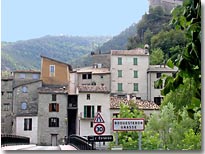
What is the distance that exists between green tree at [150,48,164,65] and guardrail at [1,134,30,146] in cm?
100

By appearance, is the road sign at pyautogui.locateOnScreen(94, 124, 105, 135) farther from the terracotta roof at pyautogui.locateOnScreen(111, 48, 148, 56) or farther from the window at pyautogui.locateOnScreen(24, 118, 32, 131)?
the terracotta roof at pyautogui.locateOnScreen(111, 48, 148, 56)

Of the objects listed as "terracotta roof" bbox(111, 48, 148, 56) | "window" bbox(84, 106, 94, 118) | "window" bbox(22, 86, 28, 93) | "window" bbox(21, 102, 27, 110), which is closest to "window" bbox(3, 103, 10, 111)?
"window" bbox(21, 102, 27, 110)

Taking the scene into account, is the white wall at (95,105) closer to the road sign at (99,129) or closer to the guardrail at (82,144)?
the road sign at (99,129)

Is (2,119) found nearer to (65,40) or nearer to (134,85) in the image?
(65,40)

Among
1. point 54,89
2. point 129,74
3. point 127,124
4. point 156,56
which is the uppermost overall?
point 156,56

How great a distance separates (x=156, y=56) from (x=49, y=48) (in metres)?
0.77

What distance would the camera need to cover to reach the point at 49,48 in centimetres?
253

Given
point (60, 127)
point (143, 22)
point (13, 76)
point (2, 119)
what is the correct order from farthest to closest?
point (143, 22)
point (60, 127)
point (13, 76)
point (2, 119)

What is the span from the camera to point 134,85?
292cm

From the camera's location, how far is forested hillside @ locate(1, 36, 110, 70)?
2.48 m

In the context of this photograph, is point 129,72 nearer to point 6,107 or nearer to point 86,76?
point 86,76

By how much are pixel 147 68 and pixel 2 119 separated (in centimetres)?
124

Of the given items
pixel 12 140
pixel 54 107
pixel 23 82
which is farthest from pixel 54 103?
pixel 12 140

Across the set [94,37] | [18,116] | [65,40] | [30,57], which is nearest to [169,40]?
[94,37]
